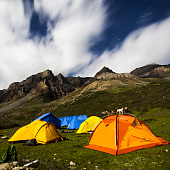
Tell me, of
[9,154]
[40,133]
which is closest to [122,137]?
[9,154]

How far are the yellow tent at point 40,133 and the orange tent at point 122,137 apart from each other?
525 centimetres

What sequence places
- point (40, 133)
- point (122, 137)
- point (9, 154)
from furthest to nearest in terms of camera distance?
1. point (40, 133)
2. point (122, 137)
3. point (9, 154)

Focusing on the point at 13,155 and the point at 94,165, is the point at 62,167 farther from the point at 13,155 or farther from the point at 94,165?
the point at 13,155

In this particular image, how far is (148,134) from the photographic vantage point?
9672 mm

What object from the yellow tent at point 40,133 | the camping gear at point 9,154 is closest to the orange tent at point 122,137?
the yellow tent at point 40,133

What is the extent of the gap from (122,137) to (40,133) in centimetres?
922

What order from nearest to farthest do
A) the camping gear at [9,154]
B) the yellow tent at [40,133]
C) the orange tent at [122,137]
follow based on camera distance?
the camping gear at [9,154] → the orange tent at [122,137] → the yellow tent at [40,133]

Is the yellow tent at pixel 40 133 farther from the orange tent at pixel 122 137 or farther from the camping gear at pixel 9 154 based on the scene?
the camping gear at pixel 9 154

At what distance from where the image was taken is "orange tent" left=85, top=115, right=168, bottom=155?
874 centimetres

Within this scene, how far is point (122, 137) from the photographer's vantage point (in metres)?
8.95

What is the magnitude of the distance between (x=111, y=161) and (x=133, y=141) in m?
3.00

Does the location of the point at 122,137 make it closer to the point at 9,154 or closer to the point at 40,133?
the point at 9,154

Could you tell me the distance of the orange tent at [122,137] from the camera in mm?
8742

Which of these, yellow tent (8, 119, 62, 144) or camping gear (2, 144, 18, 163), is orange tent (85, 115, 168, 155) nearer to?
yellow tent (8, 119, 62, 144)
